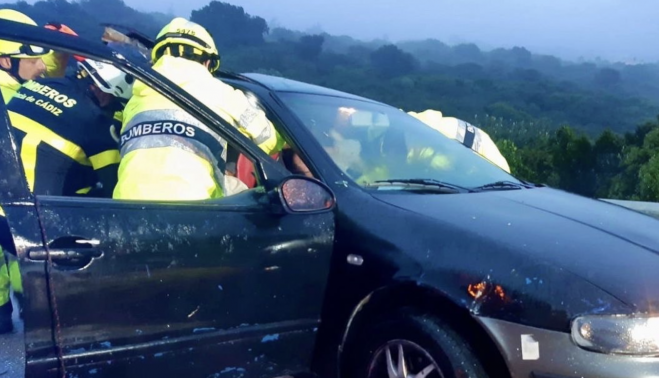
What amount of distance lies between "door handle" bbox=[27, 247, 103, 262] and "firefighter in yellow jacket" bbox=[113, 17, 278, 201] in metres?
0.42

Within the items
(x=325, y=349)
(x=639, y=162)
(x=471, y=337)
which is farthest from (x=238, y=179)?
(x=639, y=162)

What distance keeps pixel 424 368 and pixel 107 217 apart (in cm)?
123

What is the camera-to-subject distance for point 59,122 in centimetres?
356

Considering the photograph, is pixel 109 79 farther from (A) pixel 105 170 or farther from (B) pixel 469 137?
(B) pixel 469 137

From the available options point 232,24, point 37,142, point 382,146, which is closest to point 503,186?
point 382,146

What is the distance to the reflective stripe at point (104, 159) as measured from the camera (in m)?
3.51

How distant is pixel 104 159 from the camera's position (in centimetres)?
353

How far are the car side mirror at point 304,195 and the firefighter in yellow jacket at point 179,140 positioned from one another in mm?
425

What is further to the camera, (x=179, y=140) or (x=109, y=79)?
(x=109, y=79)

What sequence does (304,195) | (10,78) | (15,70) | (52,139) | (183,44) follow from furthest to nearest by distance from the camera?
(15,70) < (183,44) < (10,78) < (52,139) < (304,195)

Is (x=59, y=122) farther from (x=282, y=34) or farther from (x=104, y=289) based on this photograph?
(x=282, y=34)

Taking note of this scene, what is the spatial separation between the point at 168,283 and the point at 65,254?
385 mm

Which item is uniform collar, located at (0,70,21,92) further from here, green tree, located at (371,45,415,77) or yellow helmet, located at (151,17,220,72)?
green tree, located at (371,45,415,77)

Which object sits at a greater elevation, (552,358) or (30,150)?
(30,150)
